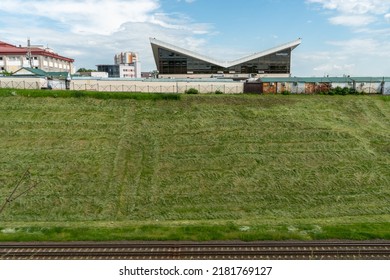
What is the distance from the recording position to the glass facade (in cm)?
6506

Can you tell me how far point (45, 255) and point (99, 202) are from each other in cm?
894

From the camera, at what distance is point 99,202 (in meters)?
26.4

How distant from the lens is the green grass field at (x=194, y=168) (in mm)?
22531

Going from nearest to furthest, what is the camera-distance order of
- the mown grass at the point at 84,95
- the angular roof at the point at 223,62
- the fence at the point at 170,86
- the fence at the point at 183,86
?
1. the mown grass at the point at 84,95
2. the fence at the point at 183,86
3. the fence at the point at 170,86
4. the angular roof at the point at 223,62

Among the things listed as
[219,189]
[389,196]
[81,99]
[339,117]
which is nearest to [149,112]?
[81,99]

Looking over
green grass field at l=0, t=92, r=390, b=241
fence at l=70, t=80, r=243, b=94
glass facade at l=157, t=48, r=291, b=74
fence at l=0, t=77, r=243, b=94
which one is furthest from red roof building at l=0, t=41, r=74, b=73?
green grass field at l=0, t=92, r=390, b=241

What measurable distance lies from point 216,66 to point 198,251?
52.9 metres

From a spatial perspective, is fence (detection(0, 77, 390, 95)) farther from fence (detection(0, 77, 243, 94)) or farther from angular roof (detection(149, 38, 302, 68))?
angular roof (detection(149, 38, 302, 68))

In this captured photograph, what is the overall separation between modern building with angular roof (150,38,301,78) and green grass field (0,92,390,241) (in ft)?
73.7

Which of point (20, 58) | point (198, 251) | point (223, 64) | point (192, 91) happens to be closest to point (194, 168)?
point (198, 251)

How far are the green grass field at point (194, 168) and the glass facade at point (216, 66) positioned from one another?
890 inches

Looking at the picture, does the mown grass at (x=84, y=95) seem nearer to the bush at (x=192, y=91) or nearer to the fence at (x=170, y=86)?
the bush at (x=192, y=91)

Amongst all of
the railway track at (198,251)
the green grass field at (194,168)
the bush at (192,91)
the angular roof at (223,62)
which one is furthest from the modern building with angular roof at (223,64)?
the railway track at (198,251)

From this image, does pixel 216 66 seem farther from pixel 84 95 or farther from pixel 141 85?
pixel 84 95
